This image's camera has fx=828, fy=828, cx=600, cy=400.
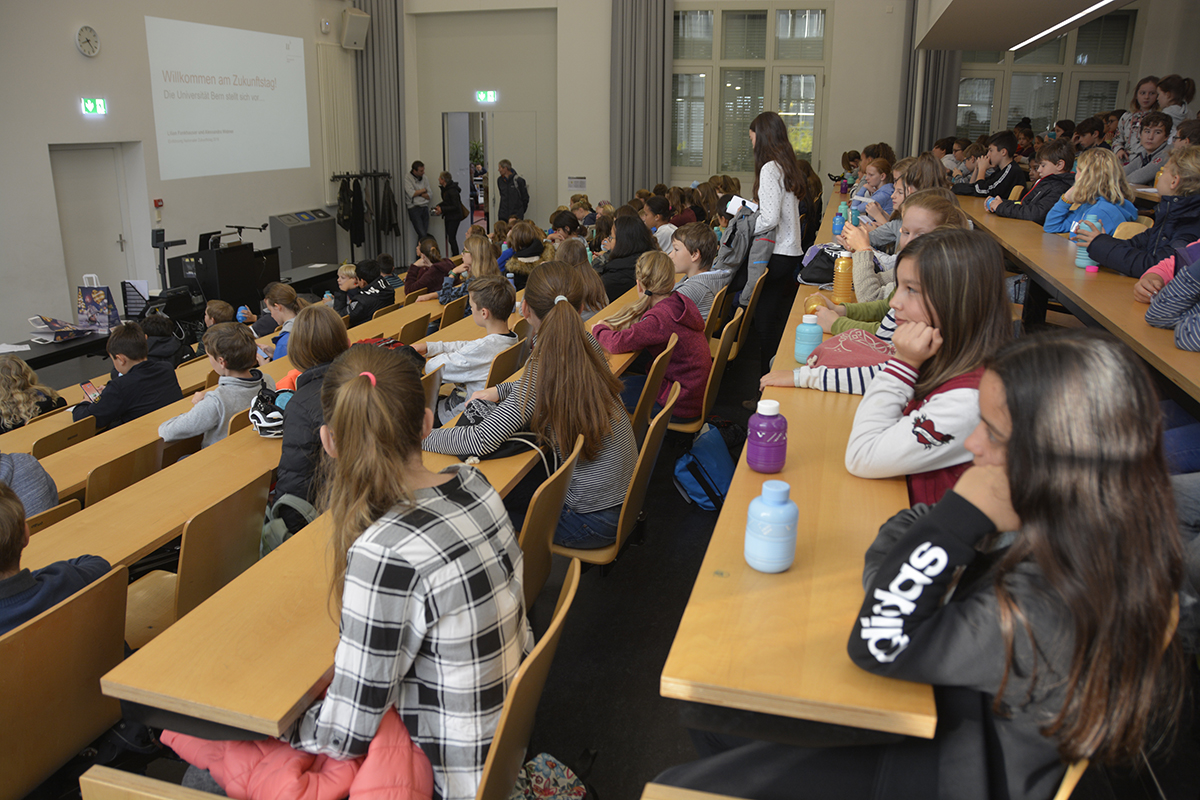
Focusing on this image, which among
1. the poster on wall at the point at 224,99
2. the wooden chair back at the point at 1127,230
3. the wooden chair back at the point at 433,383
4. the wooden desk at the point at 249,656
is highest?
the poster on wall at the point at 224,99

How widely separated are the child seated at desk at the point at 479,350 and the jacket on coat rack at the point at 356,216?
781 cm

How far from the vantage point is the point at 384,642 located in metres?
1.29

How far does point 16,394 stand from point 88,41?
5.15m

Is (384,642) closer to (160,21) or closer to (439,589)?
(439,589)

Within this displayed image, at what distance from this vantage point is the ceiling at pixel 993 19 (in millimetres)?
4859

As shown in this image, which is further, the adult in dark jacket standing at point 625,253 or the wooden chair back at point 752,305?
the adult in dark jacket standing at point 625,253

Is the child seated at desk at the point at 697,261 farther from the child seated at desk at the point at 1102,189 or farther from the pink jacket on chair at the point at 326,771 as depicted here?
the pink jacket on chair at the point at 326,771

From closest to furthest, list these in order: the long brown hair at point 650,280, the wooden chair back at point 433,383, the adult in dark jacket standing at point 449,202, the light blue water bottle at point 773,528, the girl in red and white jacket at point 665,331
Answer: the light blue water bottle at point 773,528 < the wooden chair back at point 433,383 < the girl in red and white jacket at point 665,331 < the long brown hair at point 650,280 < the adult in dark jacket standing at point 449,202

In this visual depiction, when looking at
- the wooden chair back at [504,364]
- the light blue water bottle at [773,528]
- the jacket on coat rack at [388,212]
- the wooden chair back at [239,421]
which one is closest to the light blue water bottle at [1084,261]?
the light blue water bottle at [773,528]

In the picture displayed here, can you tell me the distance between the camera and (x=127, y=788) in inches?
51.3

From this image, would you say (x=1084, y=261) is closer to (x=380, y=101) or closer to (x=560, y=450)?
(x=560, y=450)

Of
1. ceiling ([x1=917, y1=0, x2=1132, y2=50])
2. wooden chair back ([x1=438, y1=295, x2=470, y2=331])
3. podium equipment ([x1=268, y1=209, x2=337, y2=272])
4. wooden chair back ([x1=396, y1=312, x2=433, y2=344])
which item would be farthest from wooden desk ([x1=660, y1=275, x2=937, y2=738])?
podium equipment ([x1=268, y1=209, x2=337, y2=272])

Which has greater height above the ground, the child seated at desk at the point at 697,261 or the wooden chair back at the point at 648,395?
the child seated at desk at the point at 697,261

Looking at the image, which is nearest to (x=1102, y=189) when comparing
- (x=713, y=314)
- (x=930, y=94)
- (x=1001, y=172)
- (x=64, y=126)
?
(x=713, y=314)
